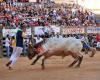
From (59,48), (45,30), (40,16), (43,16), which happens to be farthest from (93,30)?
(59,48)

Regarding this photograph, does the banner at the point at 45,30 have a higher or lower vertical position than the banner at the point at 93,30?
higher

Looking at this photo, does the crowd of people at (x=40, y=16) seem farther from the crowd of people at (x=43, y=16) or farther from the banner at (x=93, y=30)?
the banner at (x=93, y=30)

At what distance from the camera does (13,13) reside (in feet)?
113

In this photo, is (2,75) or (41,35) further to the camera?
(41,35)

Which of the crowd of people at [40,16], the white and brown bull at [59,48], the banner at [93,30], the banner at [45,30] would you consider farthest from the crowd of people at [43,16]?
the white and brown bull at [59,48]

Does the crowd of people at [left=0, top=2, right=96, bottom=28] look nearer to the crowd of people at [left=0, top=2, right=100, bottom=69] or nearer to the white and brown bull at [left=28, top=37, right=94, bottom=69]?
the crowd of people at [left=0, top=2, right=100, bottom=69]

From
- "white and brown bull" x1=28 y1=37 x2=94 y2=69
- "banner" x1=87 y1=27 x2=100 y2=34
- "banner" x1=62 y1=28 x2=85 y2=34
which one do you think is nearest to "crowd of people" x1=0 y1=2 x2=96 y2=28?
"banner" x1=87 y1=27 x2=100 y2=34

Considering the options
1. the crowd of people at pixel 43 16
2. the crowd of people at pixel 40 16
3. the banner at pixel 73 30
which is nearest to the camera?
the banner at pixel 73 30

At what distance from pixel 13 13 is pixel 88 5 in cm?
1985

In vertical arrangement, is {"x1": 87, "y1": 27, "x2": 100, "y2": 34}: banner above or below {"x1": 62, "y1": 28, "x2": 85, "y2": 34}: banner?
below

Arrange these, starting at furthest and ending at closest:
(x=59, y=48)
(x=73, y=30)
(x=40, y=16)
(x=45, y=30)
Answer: (x=40, y=16) < (x=73, y=30) < (x=45, y=30) < (x=59, y=48)

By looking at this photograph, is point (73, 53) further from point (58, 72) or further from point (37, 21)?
point (37, 21)

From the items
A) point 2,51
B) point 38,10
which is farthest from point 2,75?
point 38,10

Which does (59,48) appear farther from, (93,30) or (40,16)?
(40,16)
